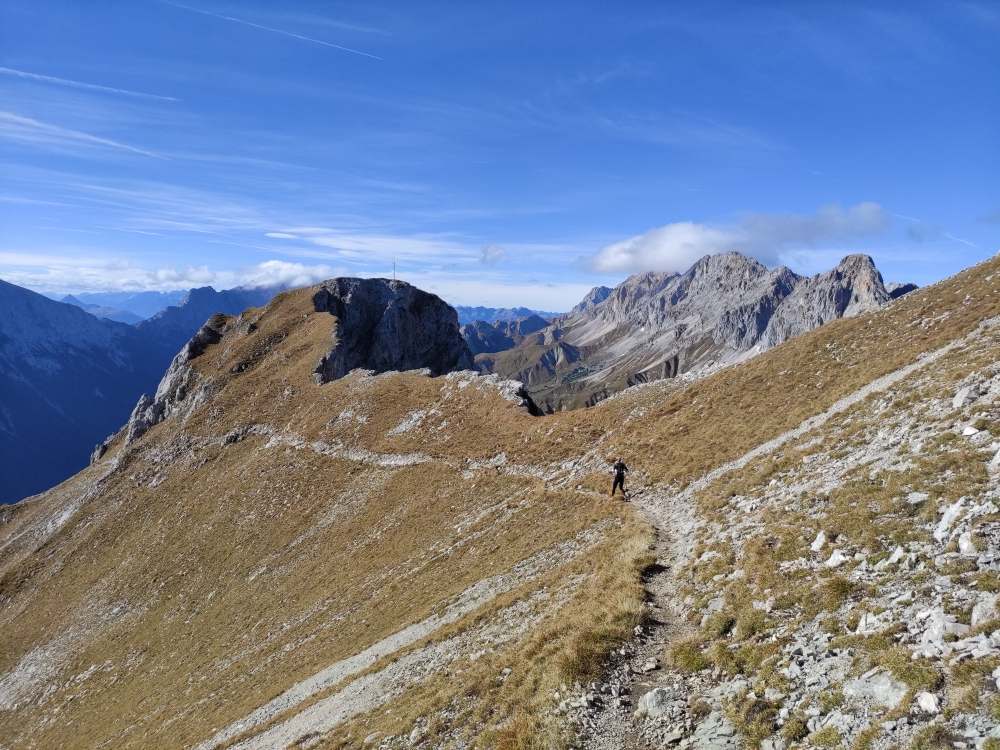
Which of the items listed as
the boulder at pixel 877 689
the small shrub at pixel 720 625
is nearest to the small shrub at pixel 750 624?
the small shrub at pixel 720 625

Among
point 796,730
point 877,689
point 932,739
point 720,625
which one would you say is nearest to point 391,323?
point 720,625

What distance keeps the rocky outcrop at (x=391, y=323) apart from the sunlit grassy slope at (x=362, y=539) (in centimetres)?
3502

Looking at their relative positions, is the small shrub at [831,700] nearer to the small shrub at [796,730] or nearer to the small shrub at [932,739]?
the small shrub at [796,730]

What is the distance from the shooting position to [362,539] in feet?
144

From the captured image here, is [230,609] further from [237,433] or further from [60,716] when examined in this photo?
[237,433]

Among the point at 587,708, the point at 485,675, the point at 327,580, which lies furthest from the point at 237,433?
the point at 587,708

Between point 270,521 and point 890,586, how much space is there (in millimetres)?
53819

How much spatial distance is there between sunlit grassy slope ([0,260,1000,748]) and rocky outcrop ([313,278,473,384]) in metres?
35.0

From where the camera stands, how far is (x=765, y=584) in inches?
598

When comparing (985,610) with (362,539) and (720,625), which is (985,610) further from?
(362,539)

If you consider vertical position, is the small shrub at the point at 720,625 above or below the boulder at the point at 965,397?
below

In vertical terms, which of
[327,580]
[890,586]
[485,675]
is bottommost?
[327,580]

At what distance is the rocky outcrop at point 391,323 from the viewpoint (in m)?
110

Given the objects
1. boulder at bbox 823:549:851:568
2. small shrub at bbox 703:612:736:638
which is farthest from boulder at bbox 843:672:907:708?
boulder at bbox 823:549:851:568
